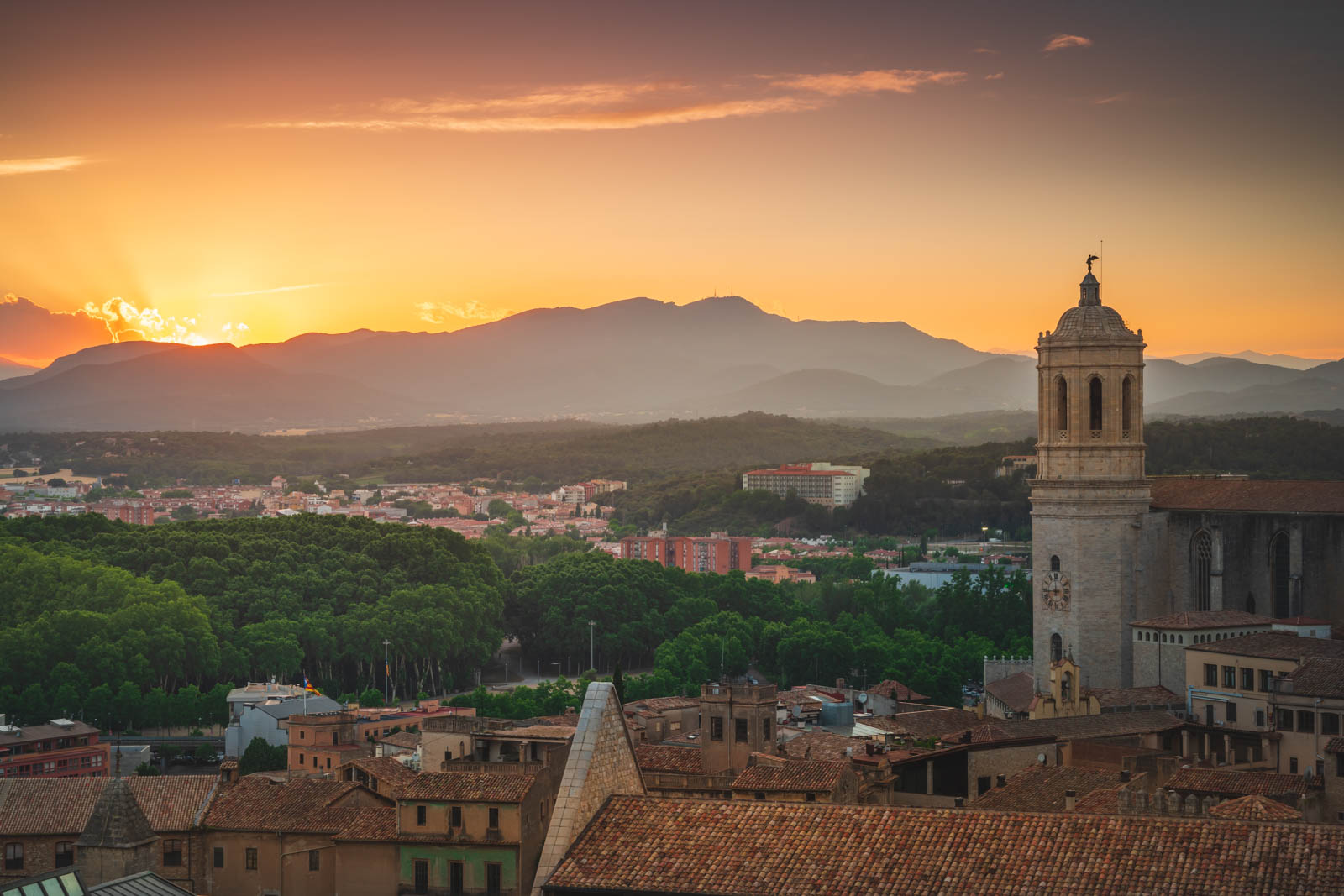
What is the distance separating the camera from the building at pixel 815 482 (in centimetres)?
18575

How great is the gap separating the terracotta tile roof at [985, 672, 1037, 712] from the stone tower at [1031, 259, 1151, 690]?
1.50 feet

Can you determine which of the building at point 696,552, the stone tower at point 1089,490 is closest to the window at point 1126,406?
the stone tower at point 1089,490

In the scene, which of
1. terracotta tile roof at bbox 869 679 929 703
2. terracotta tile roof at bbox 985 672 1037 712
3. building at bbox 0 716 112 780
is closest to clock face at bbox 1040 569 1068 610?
terracotta tile roof at bbox 985 672 1037 712

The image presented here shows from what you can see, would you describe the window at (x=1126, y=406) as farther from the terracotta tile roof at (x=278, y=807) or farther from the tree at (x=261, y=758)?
the terracotta tile roof at (x=278, y=807)

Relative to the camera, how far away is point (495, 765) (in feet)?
106

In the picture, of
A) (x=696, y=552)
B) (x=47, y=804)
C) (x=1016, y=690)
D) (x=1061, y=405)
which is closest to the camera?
(x=47, y=804)

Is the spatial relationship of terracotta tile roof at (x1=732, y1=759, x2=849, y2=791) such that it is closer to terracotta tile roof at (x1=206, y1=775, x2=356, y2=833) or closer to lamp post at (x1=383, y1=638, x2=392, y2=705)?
terracotta tile roof at (x1=206, y1=775, x2=356, y2=833)

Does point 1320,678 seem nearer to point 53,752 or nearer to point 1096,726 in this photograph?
point 1096,726

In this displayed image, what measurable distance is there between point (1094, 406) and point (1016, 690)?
7788 millimetres

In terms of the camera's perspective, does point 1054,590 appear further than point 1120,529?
Yes

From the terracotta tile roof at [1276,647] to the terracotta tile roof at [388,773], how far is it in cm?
1658

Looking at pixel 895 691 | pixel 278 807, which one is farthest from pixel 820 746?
pixel 895 691

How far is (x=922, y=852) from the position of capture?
1950cm

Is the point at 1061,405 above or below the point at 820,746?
above
